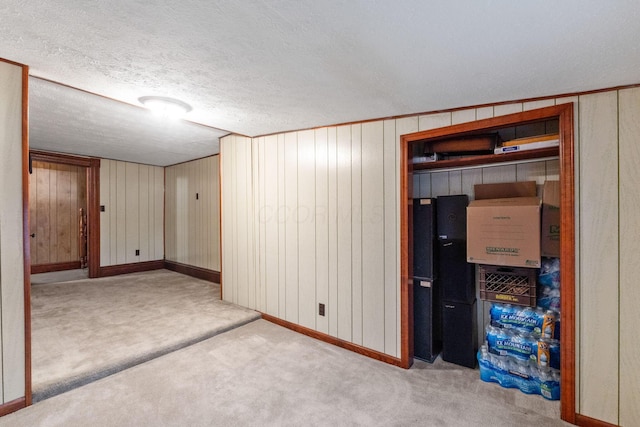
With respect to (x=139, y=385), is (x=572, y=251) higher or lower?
higher

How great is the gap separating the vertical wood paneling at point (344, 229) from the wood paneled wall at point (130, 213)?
4745mm

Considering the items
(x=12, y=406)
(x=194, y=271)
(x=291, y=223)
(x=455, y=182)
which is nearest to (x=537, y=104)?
(x=455, y=182)

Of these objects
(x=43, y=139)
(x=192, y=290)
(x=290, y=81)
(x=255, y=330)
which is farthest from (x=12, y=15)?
(x=192, y=290)

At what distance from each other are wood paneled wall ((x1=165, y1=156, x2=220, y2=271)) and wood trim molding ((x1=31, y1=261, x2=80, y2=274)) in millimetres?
1842

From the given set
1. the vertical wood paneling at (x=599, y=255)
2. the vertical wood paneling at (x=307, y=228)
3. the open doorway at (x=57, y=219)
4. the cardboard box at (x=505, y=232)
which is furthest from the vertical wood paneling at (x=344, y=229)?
the open doorway at (x=57, y=219)

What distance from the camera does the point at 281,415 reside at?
5.98ft

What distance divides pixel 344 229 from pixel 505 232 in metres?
1.28

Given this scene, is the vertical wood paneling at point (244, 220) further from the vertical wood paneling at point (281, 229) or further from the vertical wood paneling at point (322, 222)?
the vertical wood paneling at point (322, 222)

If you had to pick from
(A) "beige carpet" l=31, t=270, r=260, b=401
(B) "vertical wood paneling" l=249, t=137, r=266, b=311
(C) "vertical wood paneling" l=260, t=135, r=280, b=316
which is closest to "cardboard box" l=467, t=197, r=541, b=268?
(C) "vertical wood paneling" l=260, t=135, r=280, b=316

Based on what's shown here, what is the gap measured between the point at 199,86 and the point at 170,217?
4.73 m

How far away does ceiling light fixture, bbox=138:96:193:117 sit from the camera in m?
2.13

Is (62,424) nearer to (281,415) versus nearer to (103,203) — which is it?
(281,415)

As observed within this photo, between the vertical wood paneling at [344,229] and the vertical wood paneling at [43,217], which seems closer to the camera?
the vertical wood paneling at [344,229]

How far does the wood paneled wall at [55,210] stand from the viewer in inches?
217
